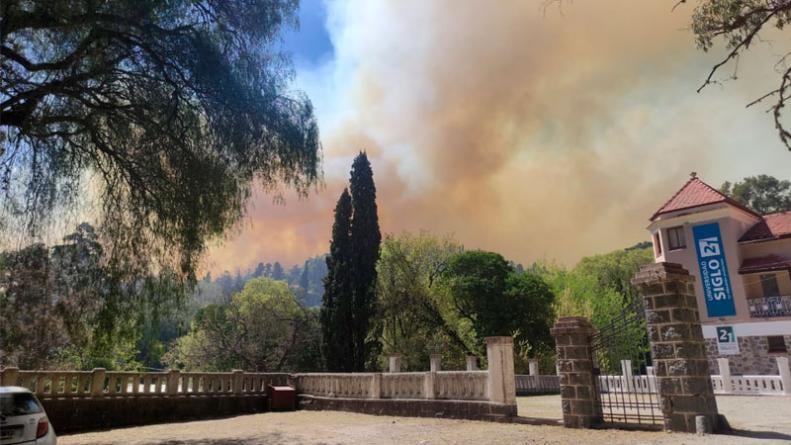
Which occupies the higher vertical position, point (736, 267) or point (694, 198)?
point (694, 198)

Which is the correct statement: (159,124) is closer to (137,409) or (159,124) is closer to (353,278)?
(137,409)

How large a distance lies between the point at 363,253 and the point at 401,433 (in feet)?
66.2

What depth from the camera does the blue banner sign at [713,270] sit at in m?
28.2

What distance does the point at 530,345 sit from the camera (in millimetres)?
32875

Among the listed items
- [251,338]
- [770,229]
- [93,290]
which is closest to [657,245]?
[770,229]

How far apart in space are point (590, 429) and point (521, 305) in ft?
80.1

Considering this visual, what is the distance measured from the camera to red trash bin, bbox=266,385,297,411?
18.2 meters

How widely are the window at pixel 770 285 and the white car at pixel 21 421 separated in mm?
32693

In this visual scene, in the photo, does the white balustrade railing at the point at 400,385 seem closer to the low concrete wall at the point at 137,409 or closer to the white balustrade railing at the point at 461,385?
the white balustrade railing at the point at 461,385

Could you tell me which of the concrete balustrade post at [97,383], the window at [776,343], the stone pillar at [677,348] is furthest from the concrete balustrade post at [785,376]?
the concrete balustrade post at [97,383]

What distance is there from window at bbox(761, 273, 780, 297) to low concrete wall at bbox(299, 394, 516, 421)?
24001mm

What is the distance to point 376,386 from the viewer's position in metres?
15.3

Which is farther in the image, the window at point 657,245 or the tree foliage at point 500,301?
the tree foliage at point 500,301

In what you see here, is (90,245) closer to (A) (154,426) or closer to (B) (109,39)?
(B) (109,39)
